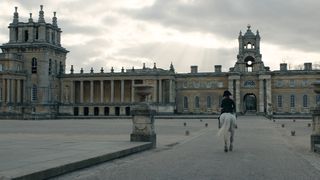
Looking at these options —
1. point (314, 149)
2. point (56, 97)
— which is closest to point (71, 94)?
point (56, 97)

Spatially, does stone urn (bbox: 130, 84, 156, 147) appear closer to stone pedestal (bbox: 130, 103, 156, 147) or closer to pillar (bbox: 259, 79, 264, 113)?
stone pedestal (bbox: 130, 103, 156, 147)

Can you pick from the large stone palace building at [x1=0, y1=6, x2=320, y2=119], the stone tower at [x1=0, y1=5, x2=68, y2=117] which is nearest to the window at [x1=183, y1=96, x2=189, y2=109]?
the large stone palace building at [x1=0, y1=6, x2=320, y2=119]

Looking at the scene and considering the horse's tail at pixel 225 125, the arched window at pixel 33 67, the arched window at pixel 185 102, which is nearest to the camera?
the horse's tail at pixel 225 125

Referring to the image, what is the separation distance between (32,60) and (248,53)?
4390cm

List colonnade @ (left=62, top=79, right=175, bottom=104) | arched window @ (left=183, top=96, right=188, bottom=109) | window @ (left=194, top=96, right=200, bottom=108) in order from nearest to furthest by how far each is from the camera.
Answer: colonnade @ (left=62, top=79, right=175, bottom=104), window @ (left=194, top=96, right=200, bottom=108), arched window @ (left=183, top=96, right=188, bottom=109)

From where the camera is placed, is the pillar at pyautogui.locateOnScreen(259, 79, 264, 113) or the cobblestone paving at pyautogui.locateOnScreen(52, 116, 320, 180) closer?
the cobblestone paving at pyautogui.locateOnScreen(52, 116, 320, 180)

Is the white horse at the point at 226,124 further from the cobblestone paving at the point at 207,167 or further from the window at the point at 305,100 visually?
the window at the point at 305,100

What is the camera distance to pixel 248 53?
10494 cm

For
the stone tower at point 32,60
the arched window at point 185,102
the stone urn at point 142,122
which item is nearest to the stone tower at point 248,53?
the arched window at point 185,102

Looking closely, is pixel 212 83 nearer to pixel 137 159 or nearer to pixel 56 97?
pixel 56 97

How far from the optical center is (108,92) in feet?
367

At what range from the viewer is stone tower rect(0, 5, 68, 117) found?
99562 millimetres

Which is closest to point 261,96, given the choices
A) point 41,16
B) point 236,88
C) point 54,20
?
point 236,88

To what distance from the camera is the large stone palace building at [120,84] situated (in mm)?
100312
